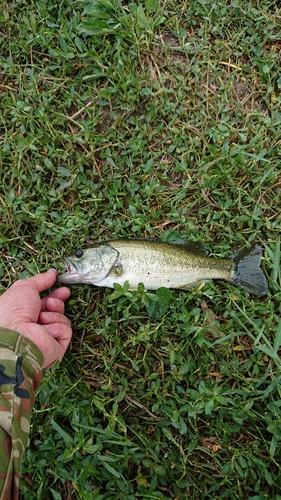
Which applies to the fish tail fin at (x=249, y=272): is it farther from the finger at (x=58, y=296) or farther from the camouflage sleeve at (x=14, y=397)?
the camouflage sleeve at (x=14, y=397)

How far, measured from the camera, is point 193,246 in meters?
3.47

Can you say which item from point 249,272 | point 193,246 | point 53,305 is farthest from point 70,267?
point 249,272

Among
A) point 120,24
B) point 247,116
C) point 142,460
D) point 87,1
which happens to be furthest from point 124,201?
point 142,460

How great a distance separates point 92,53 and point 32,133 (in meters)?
0.90

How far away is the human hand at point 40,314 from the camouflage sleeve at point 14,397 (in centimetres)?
16

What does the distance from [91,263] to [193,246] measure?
2.85 ft

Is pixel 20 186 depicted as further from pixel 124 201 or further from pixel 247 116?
pixel 247 116

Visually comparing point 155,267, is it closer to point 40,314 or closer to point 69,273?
point 69,273

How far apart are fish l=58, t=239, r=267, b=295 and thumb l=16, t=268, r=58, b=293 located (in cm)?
8

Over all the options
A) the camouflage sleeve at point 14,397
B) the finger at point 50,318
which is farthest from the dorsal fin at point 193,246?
the camouflage sleeve at point 14,397

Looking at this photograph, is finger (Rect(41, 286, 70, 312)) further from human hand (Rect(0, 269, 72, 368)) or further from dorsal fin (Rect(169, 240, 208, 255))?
dorsal fin (Rect(169, 240, 208, 255))

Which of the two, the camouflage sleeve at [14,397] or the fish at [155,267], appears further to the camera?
the fish at [155,267]

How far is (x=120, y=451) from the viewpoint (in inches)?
125

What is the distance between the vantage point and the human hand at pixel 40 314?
9.58 feet
